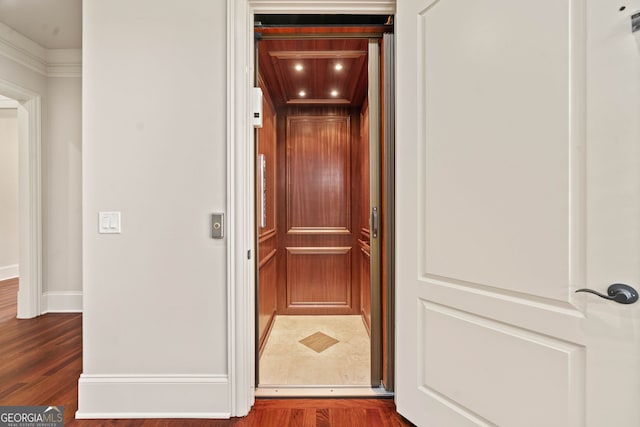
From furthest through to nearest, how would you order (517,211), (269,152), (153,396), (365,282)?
(365,282), (269,152), (153,396), (517,211)

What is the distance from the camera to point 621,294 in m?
0.91

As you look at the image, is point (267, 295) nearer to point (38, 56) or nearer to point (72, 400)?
point (72, 400)

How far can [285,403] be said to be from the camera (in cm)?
175

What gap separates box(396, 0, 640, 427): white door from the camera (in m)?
0.95

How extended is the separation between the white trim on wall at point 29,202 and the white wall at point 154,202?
2153mm

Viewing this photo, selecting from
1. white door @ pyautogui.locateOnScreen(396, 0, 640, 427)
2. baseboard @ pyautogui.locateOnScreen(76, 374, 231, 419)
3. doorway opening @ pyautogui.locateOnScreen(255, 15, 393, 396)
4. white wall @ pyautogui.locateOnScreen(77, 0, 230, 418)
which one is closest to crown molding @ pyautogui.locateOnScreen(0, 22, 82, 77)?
white wall @ pyautogui.locateOnScreen(77, 0, 230, 418)

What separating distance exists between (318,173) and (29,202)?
2983mm

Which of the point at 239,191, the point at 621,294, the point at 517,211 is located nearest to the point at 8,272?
the point at 239,191

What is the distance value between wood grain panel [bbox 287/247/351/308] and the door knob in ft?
8.41

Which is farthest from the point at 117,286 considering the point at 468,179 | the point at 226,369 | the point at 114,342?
the point at 468,179

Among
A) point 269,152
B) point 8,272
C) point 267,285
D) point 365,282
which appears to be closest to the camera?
point 267,285

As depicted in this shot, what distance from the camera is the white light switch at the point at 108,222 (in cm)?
→ 162

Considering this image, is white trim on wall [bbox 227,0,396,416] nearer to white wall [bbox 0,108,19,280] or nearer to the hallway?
the hallway

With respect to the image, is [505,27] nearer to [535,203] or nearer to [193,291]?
[535,203]
